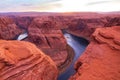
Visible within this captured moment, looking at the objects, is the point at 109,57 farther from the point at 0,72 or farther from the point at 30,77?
the point at 0,72

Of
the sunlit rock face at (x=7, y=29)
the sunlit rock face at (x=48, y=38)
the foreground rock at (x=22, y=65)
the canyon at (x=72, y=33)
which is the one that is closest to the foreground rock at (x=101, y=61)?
the canyon at (x=72, y=33)

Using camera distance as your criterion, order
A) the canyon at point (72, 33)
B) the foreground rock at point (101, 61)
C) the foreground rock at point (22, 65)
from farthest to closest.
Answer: the canyon at point (72, 33), the foreground rock at point (101, 61), the foreground rock at point (22, 65)

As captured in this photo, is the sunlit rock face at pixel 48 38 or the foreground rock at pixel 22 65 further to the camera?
the sunlit rock face at pixel 48 38

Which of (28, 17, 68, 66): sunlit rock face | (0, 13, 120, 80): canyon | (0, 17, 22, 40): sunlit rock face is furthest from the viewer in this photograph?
(0, 17, 22, 40): sunlit rock face

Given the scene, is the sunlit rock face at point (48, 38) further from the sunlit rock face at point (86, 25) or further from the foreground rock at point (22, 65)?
the foreground rock at point (22, 65)

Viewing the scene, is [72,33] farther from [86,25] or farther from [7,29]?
[7,29]

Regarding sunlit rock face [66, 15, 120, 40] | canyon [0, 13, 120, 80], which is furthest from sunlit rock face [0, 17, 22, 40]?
sunlit rock face [66, 15, 120, 40]

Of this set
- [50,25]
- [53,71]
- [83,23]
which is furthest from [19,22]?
[53,71]

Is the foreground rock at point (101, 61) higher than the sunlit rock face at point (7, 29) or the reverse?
higher

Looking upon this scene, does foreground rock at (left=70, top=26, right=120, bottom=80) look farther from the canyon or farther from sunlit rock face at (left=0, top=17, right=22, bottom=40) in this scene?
sunlit rock face at (left=0, top=17, right=22, bottom=40)

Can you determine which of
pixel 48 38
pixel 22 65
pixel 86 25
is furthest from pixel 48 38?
pixel 22 65
